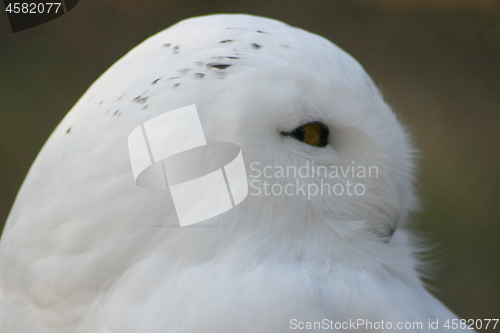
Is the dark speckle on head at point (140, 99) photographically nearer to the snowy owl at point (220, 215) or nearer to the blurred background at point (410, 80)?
the snowy owl at point (220, 215)

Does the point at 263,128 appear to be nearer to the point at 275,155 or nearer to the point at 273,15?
the point at 275,155

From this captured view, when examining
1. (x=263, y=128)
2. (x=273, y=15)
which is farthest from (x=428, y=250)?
(x=273, y=15)

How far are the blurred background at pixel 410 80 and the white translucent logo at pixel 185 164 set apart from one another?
191cm

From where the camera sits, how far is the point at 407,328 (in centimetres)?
89

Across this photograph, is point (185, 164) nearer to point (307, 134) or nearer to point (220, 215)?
point (220, 215)

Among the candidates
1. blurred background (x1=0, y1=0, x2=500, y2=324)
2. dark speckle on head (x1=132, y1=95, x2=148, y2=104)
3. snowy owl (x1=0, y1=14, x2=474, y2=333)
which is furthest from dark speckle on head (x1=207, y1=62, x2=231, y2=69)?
blurred background (x1=0, y1=0, x2=500, y2=324)

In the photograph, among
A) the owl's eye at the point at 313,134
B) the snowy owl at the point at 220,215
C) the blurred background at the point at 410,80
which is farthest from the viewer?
the blurred background at the point at 410,80

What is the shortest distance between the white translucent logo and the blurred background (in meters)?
1.91

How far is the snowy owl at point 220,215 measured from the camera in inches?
31.6

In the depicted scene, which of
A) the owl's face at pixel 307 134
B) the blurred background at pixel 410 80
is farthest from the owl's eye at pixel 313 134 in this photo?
the blurred background at pixel 410 80

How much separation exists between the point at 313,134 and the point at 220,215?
0.84 feet

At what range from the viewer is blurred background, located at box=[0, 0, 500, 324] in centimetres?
270

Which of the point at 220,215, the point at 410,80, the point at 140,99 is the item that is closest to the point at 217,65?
the point at 140,99

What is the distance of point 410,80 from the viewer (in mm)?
3115
